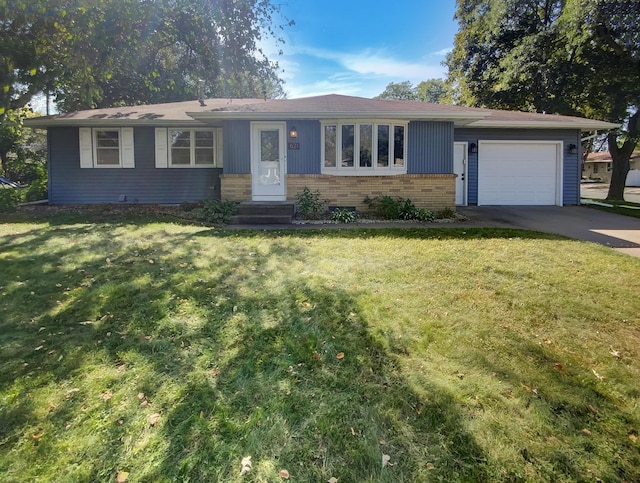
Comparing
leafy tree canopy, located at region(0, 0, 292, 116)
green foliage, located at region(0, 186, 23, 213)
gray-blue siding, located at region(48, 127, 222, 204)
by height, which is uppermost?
leafy tree canopy, located at region(0, 0, 292, 116)

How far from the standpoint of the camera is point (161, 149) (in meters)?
12.2

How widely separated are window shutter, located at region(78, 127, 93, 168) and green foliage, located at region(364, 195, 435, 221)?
342 inches

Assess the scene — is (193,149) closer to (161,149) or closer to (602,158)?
(161,149)

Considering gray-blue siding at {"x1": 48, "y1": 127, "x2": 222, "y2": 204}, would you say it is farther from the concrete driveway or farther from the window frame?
the concrete driveway

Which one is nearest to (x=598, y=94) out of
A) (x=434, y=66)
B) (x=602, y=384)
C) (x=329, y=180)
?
(x=434, y=66)

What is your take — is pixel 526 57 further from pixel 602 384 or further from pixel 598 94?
pixel 602 384

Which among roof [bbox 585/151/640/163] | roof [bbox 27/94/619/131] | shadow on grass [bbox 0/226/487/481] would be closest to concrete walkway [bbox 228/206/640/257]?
roof [bbox 27/94/619/131]

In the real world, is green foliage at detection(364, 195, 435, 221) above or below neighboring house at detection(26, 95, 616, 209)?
below

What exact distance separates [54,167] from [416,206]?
10.9 meters

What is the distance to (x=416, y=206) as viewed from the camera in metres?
10.7

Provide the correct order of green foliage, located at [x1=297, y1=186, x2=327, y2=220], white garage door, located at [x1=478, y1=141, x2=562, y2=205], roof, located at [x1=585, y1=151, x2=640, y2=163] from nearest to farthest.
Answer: green foliage, located at [x1=297, y1=186, x2=327, y2=220] → white garage door, located at [x1=478, y1=141, x2=562, y2=205] → roof, located at [x1=585, y1=151, x2=640, y2=163]

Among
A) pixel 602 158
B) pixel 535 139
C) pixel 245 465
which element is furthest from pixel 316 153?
pixel 602 158

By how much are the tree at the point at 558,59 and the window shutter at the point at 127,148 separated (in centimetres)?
1476

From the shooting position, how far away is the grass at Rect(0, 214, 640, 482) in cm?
213
